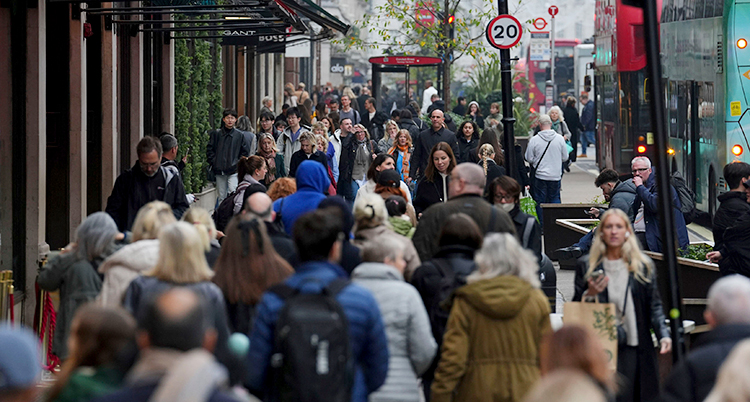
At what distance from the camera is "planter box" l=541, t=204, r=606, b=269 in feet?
48.4

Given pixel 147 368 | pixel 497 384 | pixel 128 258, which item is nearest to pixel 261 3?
pixel 128 258

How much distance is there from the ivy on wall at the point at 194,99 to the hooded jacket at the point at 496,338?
40.1 feet

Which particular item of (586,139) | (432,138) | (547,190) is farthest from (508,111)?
(586,139)

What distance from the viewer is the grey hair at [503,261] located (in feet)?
18.6

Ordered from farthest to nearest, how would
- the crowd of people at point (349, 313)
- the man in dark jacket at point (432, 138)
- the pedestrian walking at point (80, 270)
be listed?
the man in dark jacket at point (432, 138)
the pedestrian walking at point (80, 270)
the crowd of people at point (349, 313)

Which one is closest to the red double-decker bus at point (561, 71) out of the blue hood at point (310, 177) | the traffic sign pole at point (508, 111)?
the traffic sign pole at point (508, 111)

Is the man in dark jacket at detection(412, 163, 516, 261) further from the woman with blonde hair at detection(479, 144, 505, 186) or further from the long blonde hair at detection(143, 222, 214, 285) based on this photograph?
the woman with blonde hair at detection(479, 144, 505, 186)

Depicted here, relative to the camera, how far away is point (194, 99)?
1925 centimetres

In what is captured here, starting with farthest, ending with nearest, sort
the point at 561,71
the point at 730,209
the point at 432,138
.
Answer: the point at 561,71
the point at 432,138
the point at 730,209

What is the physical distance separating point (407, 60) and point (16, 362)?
1055 inches

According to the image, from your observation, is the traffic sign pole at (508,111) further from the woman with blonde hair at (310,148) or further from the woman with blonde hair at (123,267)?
the woman with blonde hair at (123,267)

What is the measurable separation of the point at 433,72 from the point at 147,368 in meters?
61.2

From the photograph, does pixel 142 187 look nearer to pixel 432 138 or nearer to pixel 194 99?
pixel 432 138

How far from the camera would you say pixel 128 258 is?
6449 mm
